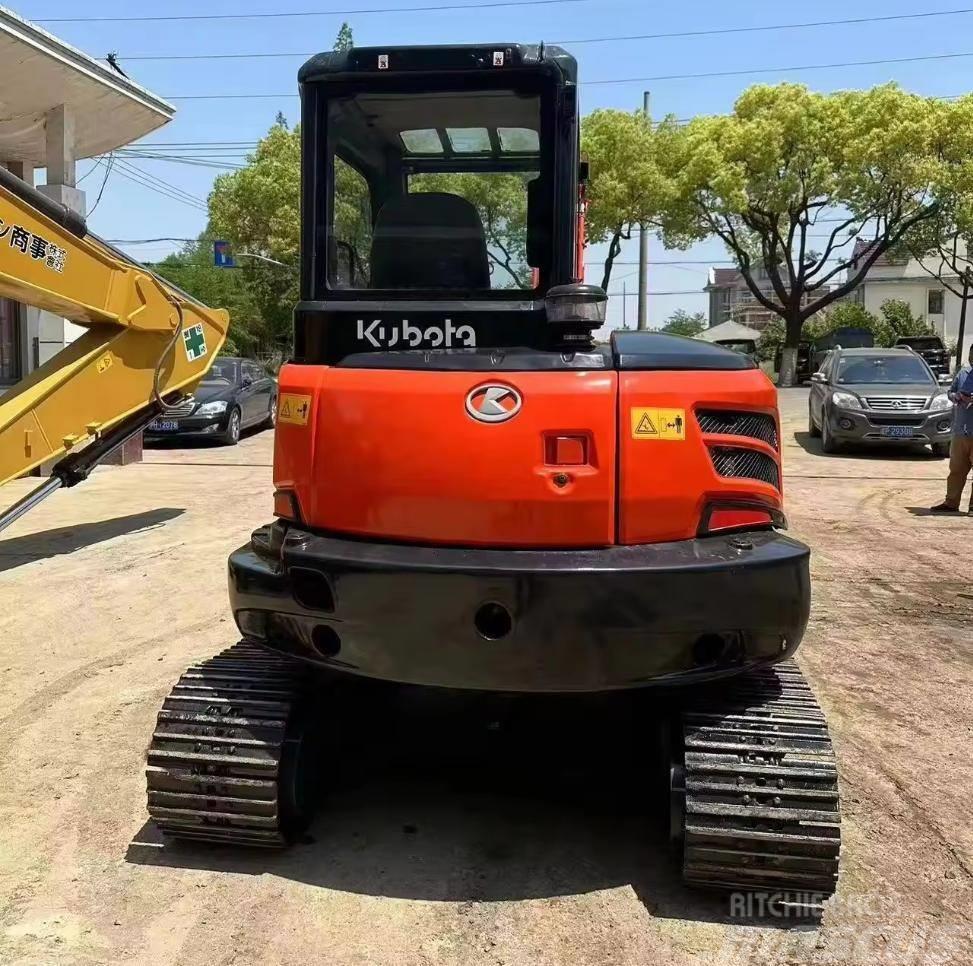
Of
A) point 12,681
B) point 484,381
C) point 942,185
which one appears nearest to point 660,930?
point 484,381

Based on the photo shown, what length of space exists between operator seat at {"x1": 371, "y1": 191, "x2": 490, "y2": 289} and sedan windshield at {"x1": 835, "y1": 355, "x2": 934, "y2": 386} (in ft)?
42.4

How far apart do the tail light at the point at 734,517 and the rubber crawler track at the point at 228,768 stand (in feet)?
5.08

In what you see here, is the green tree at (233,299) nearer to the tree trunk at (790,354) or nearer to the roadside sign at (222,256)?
the roadside sign at (222,256)

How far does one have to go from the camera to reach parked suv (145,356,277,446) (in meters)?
15.9

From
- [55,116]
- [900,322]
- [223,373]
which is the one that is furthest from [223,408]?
[900,322]

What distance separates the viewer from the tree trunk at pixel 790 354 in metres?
32.9

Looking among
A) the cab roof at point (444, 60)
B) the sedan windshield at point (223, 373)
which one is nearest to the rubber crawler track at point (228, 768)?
the cab roof at point (444, 60)

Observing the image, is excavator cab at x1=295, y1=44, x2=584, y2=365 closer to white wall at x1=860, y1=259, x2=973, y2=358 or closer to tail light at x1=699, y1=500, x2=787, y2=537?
tail light at x1=699, y1=500, x2=787, y2=537

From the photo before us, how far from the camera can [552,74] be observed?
3.46 m

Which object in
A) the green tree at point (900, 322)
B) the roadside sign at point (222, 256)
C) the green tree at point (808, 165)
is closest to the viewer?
the green tree at point (808, 165)

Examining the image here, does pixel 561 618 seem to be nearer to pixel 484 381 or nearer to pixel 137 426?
pixel 484 381

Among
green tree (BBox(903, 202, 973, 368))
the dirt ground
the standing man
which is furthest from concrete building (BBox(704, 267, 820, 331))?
the dirt ground

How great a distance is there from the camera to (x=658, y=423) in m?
3.13

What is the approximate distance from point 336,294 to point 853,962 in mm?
2710
